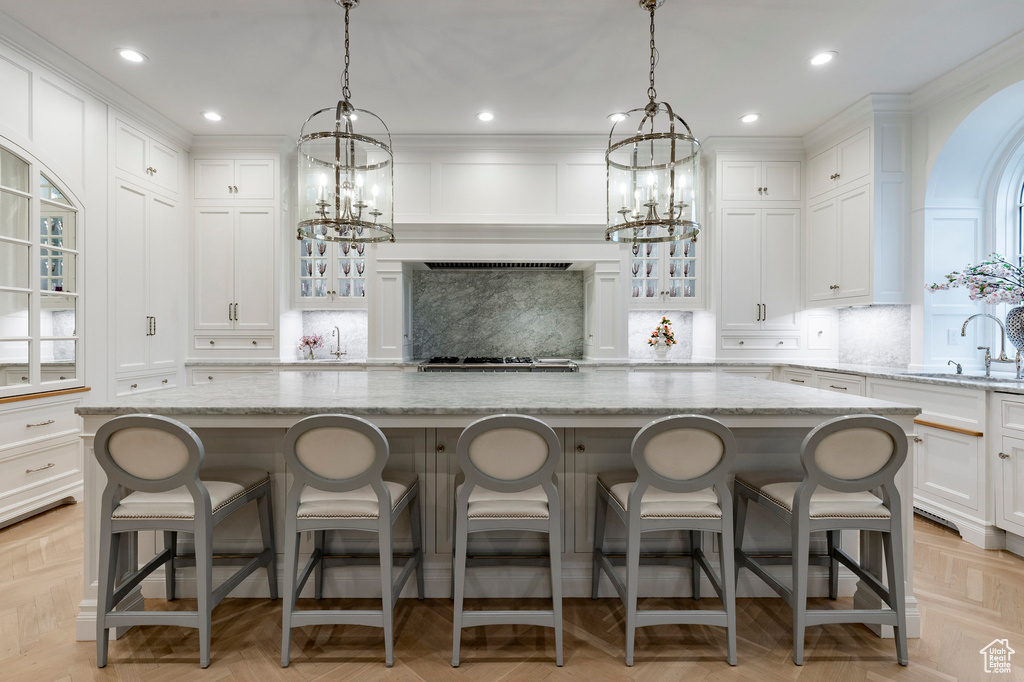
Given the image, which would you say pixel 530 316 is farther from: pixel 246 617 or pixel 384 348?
pixel 246 617

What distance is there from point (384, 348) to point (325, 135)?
268cm

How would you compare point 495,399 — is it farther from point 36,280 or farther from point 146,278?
point 146,278

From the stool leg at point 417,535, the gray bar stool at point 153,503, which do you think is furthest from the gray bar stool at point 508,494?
the gray bar stool at point 153,503

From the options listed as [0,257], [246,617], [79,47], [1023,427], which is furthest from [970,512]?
[79,47]

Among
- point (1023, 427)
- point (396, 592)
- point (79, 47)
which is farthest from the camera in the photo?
point (79, 47)

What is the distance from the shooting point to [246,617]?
208 centimetres

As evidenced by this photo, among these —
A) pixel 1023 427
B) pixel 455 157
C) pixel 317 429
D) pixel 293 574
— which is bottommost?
pixel 293 574

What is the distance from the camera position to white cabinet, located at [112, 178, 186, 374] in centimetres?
377

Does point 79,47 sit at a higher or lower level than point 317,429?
higher

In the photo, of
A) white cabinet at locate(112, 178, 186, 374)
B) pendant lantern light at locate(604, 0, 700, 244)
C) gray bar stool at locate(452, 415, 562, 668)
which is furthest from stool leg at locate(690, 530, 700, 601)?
white cabinet at locate(112, 178, 186, 374)

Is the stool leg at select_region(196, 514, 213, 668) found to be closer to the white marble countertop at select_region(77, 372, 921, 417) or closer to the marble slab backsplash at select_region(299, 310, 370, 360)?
the white marble countertop at select_region(77, 372, 921, 417)

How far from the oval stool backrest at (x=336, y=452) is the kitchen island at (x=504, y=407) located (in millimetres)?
226

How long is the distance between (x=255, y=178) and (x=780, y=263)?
4.76 metres

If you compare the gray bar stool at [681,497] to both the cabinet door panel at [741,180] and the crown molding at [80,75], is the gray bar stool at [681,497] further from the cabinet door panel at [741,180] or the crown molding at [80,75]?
the crown molding at [80,75]
